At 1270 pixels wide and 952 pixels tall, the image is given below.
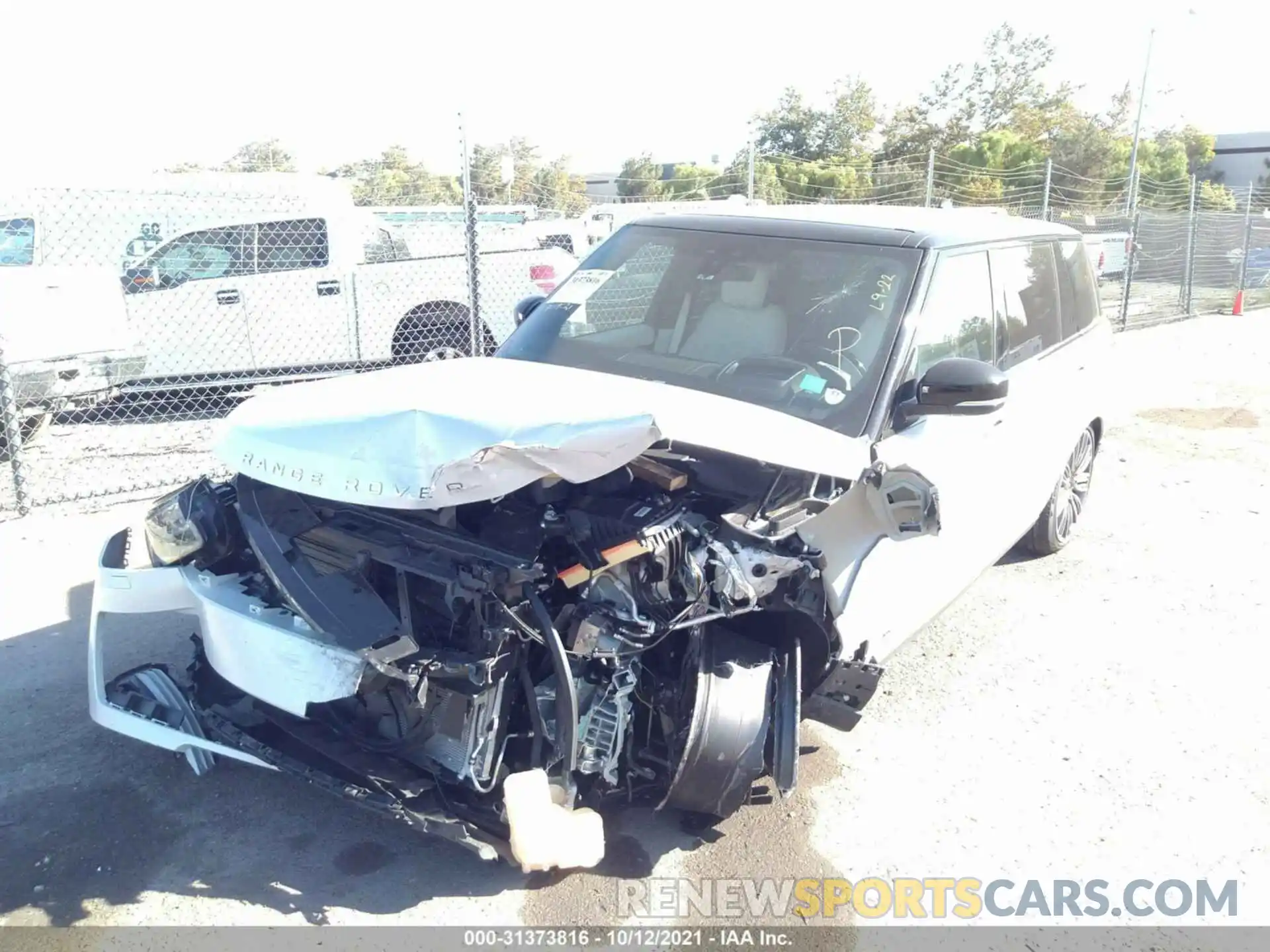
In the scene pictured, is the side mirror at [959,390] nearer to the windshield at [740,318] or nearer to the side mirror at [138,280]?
the windshield at [740,318]

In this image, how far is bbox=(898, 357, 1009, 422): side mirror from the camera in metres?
3.29

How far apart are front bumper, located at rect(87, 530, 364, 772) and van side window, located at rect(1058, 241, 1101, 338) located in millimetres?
4121

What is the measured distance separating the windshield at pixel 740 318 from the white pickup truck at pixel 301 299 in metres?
4.90

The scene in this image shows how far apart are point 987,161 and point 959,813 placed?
→ 112 ft

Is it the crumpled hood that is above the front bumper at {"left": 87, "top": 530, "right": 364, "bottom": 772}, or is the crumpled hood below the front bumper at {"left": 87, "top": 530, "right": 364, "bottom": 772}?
above

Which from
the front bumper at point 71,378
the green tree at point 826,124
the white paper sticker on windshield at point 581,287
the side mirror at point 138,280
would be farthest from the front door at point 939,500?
the green tree at point 826,124

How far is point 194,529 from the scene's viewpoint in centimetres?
326

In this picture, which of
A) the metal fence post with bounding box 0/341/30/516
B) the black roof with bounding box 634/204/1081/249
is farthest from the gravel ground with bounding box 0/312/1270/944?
the black roof with bounding box 634/204/1081/249

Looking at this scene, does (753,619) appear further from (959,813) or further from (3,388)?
(3,388)

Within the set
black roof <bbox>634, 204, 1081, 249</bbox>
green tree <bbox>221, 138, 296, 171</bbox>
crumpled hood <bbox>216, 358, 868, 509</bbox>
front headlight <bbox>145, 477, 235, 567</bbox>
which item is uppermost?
green tree <bbox>221, 138, 296, 171</bbox>

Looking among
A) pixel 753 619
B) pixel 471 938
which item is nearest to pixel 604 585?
pixel 753 619

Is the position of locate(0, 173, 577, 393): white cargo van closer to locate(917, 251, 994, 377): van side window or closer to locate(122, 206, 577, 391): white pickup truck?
locate(122, 206, 577, 391): white pickup truck
